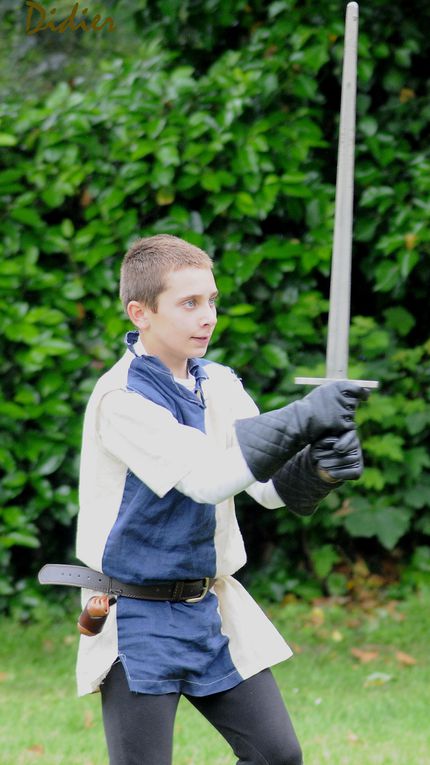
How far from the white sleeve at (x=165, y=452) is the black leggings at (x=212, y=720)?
46 cm

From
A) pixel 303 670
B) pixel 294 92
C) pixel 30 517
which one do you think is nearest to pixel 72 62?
pixel 294 92

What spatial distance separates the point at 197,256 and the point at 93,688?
1020 mm

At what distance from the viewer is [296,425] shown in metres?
2.34

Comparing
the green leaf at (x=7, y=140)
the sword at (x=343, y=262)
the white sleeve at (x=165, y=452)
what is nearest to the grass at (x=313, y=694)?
the white sleeve at (x=165, y=452)

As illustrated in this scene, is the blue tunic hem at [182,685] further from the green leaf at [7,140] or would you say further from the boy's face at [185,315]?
the green leaf at [7,140]

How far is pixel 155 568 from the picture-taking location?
256 cm

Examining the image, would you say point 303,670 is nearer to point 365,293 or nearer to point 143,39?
point 365,293

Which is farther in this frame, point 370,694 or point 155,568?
point 370,694

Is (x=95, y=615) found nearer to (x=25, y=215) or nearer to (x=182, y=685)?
(x=182, y=685)

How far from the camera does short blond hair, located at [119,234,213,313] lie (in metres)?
2.66

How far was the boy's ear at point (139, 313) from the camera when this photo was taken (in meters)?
2.69

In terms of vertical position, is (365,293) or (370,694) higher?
(365,293)

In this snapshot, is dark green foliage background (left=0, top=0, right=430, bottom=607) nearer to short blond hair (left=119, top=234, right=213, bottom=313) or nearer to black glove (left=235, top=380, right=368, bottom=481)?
short blond hair (left=119, top=234, right=213, bottom=313)

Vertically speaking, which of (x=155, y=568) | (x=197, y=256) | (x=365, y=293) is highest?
(x=197, y=256)
